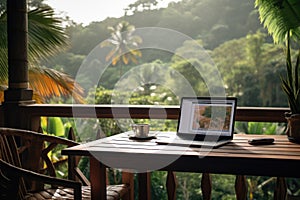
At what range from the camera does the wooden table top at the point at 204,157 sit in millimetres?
1468

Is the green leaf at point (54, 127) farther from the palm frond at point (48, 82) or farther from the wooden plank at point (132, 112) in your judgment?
the wooden plank at point (132, 112)

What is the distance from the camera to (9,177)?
1947mm

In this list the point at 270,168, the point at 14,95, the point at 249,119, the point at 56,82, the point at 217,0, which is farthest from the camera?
the point at 217,0

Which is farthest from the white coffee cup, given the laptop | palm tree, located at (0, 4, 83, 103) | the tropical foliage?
palm tree, located at (0, 4, 83, 103)

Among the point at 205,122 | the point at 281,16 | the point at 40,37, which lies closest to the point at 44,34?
the point at 40,37

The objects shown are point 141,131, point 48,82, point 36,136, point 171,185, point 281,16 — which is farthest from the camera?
point 48,82

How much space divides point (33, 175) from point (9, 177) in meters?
0.39

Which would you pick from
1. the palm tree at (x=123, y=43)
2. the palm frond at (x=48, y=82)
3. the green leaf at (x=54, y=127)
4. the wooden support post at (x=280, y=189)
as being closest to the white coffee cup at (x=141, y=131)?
the wooden support post at (x=280, y=189)

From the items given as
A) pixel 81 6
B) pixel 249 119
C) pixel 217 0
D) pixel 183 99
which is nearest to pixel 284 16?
pixel 249 119

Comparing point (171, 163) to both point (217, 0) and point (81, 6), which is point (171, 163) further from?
point (81, 6)

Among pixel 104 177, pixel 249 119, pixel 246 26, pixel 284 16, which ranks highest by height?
pixel 246 26

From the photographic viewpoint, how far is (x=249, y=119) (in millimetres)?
2148

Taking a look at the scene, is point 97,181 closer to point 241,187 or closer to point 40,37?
point 241,187

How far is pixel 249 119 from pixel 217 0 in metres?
13.4
